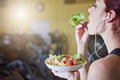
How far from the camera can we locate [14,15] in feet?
18.2

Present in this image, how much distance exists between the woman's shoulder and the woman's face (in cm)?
19

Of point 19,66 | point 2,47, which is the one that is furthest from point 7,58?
point 19,66

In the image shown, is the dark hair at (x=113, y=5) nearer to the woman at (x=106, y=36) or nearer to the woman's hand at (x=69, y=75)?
the woman at (x=106, y=36)

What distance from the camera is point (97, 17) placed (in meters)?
1.06

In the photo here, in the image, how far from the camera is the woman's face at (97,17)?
3.42ft

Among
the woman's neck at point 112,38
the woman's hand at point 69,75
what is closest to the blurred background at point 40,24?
the woman's hand at point 69,75

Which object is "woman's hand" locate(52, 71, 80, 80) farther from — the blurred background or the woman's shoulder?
the blurred background

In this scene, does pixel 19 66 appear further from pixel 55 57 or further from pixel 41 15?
pixel 55 57

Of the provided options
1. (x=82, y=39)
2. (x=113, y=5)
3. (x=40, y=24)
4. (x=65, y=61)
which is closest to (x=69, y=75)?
(x=65, y=61)

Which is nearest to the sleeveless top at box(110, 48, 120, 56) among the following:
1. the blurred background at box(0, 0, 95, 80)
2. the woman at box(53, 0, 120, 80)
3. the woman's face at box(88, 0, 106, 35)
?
the woman at box(53, 0, 120, 80)

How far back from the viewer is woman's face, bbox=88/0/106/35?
1.04m

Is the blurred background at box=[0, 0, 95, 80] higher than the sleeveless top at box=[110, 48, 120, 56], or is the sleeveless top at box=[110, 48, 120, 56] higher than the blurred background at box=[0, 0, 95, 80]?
the sleeveless top at box=[110, 48, 120, 56]

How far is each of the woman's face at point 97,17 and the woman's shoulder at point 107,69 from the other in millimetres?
188

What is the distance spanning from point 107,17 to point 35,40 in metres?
4.15
